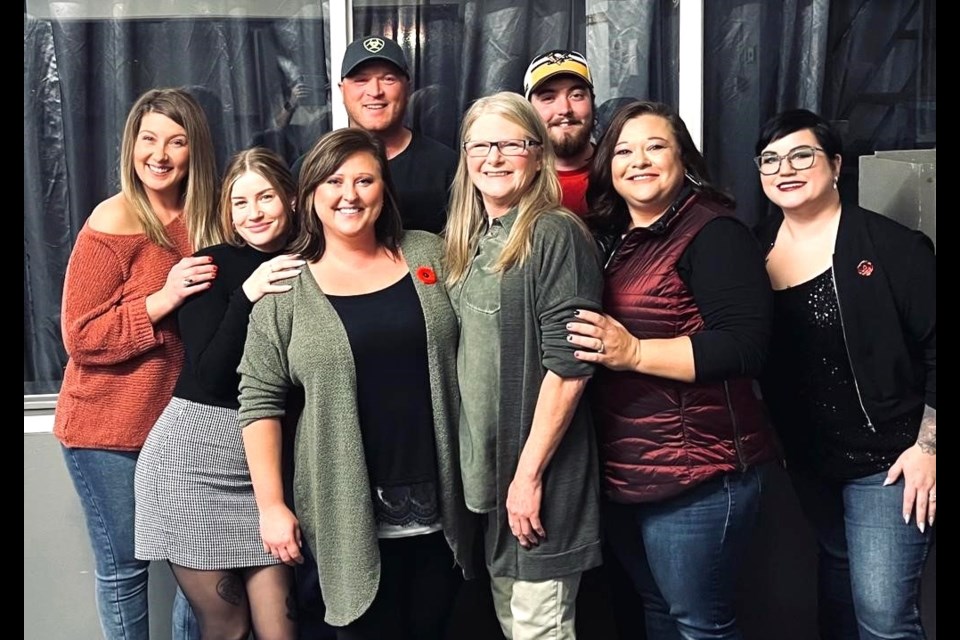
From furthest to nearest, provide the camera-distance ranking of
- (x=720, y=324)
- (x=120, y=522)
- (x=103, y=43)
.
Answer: (x=103, y=43) < (x=120, y=522) < (x=720, y=324)

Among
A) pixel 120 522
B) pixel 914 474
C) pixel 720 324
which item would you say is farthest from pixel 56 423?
Result: pixel 914 474

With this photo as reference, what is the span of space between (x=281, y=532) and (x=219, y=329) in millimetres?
502

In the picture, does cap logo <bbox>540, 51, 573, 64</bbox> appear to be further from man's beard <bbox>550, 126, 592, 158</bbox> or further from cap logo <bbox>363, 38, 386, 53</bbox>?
cap logo <bbox>363, 38, 386, 53</bbox>

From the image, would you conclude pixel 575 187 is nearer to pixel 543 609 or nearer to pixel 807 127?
pixel 807 127

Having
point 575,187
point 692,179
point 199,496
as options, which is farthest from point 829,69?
point 199,496

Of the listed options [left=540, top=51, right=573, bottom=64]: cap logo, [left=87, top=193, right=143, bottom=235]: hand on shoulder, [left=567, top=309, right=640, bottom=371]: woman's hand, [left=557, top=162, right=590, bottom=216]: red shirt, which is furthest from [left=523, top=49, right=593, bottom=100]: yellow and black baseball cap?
[left=87, top=193, right=143, bottom=235]: hand on shoulder

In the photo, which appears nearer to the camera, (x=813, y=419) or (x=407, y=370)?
(x=407, y=370)

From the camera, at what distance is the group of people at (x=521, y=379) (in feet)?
8.30

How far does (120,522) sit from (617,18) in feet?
6.87

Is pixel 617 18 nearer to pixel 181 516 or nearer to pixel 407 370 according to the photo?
pixel 407 370

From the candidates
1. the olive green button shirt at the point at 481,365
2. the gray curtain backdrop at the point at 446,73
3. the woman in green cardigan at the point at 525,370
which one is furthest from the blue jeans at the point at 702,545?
the gray curtain backdrop at the point at 446,73

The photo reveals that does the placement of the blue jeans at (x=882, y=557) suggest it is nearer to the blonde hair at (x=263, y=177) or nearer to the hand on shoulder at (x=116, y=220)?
the blonde hair at (x=263, y=177)

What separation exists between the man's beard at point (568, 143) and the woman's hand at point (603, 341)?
704 millimetres

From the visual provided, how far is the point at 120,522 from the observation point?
295cm
